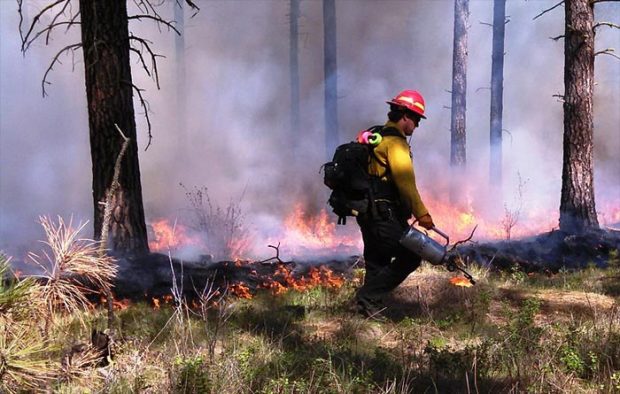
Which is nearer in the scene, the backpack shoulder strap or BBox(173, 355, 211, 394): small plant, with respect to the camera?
BBox(173, 355, 211, 394): small plant

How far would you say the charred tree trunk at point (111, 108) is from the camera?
19.2ft

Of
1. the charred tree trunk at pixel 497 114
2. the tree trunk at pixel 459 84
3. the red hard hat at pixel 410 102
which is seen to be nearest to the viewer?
the red hard hat at pixel 410 102

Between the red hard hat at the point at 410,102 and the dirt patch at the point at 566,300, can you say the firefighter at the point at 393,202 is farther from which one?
the dirt patch at the point at 566,300

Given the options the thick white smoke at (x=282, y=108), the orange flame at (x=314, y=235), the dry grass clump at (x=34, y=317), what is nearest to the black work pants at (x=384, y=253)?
the dry grass clump at (x=34, y=317)

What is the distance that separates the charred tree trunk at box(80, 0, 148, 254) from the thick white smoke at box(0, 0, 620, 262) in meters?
4.88

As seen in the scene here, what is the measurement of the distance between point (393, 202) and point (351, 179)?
463 mm

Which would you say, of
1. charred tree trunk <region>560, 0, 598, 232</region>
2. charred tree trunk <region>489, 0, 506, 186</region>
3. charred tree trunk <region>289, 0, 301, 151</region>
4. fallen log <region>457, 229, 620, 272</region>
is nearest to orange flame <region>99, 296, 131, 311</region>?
fallen log <region>457, 229, 620, 272</region>

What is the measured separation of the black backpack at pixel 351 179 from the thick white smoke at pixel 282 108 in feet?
22.2

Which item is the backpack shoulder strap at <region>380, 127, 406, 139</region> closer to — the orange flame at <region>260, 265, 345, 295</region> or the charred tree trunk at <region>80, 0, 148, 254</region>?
the orange flame at <region>260, 265, 345, 295</region>

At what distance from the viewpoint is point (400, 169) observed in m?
4.77

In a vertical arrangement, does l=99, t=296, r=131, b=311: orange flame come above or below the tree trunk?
below

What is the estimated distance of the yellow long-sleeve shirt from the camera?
477 centimetres

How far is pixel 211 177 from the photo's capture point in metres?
14.4

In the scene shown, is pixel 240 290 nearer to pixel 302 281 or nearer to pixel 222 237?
pixel 302 281
